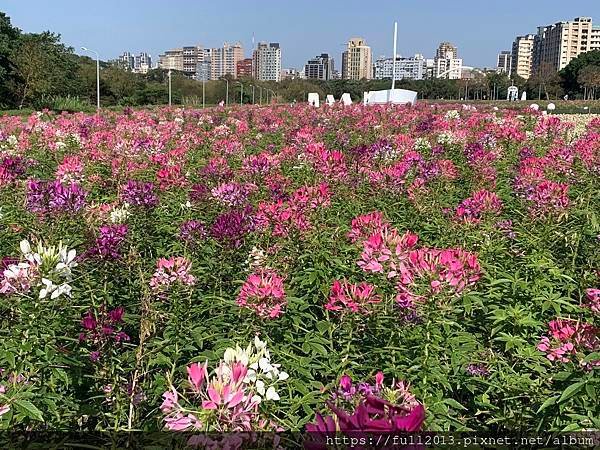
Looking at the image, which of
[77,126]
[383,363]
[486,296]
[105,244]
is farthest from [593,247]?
[77,126]

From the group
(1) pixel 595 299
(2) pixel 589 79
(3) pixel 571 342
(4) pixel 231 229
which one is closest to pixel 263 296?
(4) pixel 231 229

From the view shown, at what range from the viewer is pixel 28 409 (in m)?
2.08

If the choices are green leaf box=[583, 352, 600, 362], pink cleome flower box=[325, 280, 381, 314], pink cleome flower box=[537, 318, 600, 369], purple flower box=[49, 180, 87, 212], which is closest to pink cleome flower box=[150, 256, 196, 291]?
pink cleome flower box=[325, 280, 381, 314]

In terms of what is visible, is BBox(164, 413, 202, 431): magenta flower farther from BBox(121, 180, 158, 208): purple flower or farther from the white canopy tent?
the white canopy tent

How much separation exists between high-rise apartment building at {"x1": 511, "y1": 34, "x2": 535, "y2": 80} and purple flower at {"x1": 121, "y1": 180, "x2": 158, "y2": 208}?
576ft

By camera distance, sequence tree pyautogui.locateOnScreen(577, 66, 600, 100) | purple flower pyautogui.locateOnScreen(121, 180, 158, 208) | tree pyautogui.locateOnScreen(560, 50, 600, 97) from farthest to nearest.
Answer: tree pyautogui.locateOnScreen(560, 50, 600, 97) < tree pyautogui.locateOnScreen(577, 66, 600, 100) < purple flower pyautogui.locateOnScreen(121, 180, 158, 208)

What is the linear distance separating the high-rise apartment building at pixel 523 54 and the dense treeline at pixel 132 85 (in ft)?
288

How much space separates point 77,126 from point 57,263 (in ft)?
23.6

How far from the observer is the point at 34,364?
229cm

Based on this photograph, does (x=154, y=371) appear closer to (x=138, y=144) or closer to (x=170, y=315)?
(x=170, y=315)

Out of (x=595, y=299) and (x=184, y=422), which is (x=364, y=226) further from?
(x=184, y=422)

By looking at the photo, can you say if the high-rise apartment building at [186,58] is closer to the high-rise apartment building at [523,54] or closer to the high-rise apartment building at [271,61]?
the high-rise apartment building at [271,61]

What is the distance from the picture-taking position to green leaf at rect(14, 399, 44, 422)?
2.07 metres

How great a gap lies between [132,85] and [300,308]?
51458 mm
